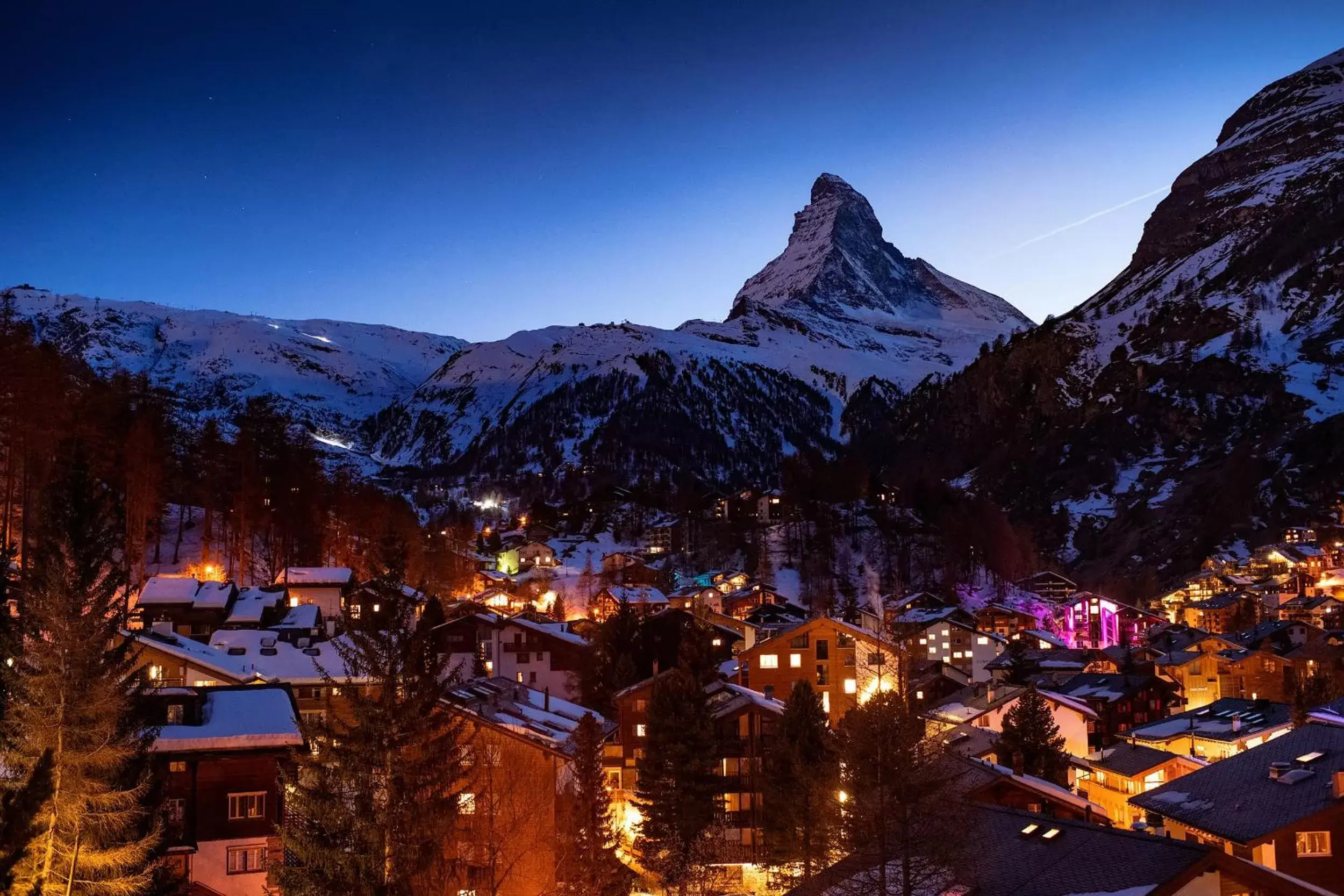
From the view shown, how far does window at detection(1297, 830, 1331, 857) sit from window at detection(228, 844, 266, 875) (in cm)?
2773

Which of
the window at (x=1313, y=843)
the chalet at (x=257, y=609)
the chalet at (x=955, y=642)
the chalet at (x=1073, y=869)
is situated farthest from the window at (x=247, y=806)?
the chalet at (x=955, y=642)

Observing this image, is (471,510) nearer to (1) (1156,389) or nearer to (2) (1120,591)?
(2) (1120,591)

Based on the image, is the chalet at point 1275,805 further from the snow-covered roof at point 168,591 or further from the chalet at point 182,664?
the snow-covered roof at point 168,591

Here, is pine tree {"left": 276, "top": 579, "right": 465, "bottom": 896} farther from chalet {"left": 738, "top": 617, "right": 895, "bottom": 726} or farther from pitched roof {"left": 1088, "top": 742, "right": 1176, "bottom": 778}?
chalet {"left": 738, "top": 617, "right": 895, "bottom": 726}

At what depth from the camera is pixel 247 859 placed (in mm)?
29203

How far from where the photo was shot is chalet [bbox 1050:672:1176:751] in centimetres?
6750

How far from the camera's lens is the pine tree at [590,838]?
101ft

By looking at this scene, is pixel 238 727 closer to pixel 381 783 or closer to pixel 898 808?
pixel 381 783

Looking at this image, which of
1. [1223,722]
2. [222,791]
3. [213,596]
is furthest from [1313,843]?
[213,596]

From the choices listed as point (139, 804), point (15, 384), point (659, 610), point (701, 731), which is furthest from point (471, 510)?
point (139, 804)

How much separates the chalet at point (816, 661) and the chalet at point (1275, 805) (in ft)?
86.3

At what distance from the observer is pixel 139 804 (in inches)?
907

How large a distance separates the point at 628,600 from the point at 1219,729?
50773mm

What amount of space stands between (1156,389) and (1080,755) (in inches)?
6410
